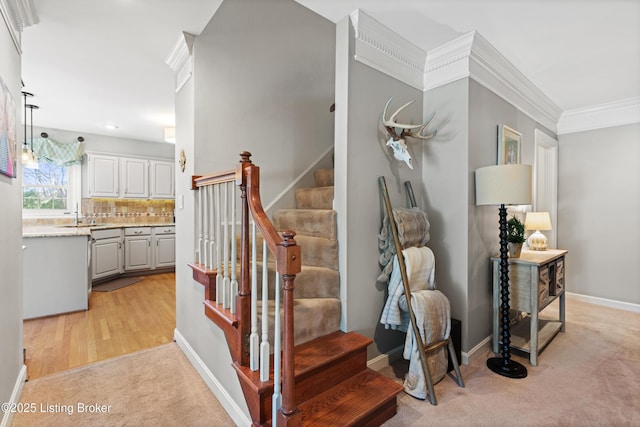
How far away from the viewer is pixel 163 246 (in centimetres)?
564

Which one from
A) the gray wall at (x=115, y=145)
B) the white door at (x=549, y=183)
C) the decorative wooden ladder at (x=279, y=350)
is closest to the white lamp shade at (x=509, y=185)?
the decorative wooden ladder at (x=279, y=350)

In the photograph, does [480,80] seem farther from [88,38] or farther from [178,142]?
[88,38]

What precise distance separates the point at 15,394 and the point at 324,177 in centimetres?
267

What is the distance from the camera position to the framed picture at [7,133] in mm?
1566

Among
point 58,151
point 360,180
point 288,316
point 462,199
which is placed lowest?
point 288,316

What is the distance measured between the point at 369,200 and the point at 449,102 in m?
1.11

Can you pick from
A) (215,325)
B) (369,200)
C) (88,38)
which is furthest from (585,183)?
(88,38)

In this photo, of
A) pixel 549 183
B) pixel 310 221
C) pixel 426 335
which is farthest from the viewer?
pixel 549 183

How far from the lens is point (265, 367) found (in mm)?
1431

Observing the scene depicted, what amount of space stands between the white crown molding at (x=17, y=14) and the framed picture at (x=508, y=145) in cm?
352

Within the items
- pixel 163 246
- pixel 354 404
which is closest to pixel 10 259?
pixel 354 404

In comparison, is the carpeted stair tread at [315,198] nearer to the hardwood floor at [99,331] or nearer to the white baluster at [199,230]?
the white baluster at [199,230]

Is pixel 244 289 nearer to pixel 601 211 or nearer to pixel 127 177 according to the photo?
pixel 601 211

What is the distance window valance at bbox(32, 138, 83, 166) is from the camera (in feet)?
16.2
